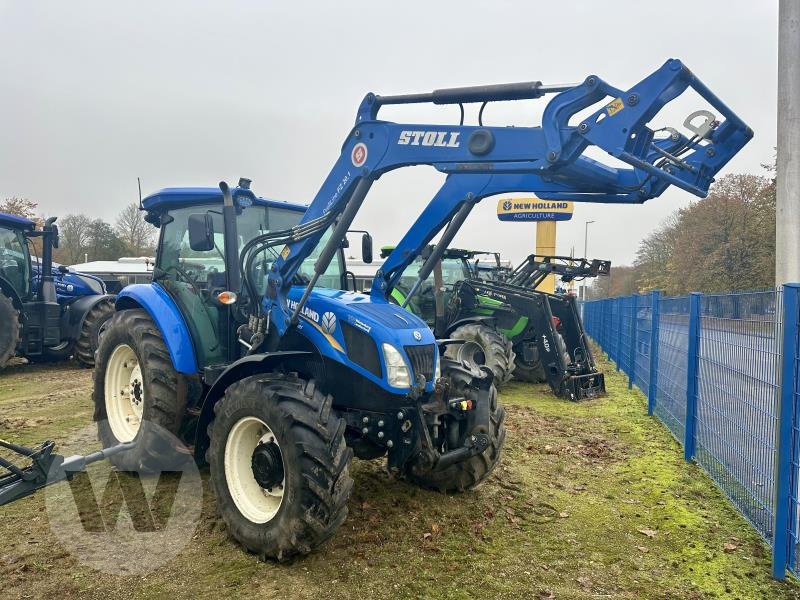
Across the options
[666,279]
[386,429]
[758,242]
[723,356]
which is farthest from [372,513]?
[666,279]

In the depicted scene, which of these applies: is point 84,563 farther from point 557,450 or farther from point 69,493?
point 557,450

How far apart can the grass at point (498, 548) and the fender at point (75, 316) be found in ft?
23.8

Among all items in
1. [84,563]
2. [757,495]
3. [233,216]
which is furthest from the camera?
[233,216]

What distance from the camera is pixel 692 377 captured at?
5.86 meters

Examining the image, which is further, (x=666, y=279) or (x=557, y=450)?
(x=666, y=279)

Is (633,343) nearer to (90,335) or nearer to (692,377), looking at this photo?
(692,377)

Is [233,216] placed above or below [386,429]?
above

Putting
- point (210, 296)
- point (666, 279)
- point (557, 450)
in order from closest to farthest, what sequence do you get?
point (210, 296)
point (557, 450)
point (666, 279)

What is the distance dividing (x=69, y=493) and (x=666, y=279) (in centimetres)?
3969

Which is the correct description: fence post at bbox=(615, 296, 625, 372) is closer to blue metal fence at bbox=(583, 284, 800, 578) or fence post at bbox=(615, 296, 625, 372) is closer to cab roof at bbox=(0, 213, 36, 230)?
blue metal fence at bbox=(583, 284, 800, 578)

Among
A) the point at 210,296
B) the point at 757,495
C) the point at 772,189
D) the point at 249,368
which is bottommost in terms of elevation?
the point at 757,495

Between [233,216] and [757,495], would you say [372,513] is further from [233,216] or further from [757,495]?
[757,495]

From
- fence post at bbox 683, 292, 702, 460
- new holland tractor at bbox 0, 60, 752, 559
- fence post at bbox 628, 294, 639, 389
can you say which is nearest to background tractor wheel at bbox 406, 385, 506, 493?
new holland tractor at bbox 0, 60, 752, 559

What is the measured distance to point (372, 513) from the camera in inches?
167
